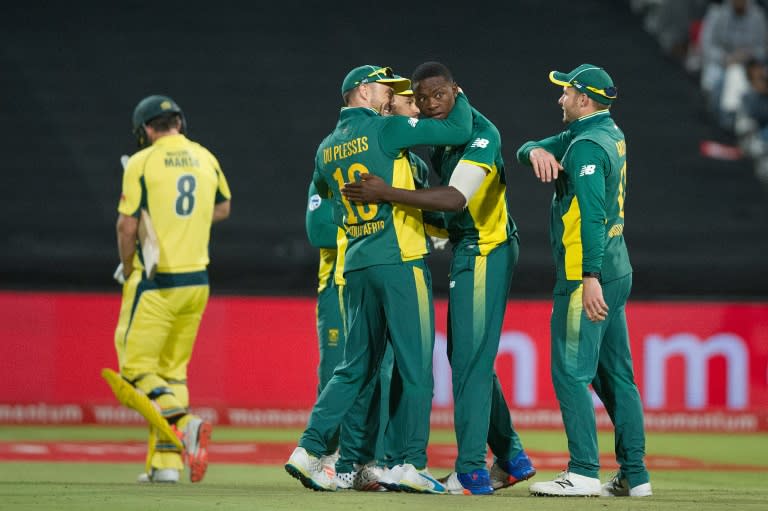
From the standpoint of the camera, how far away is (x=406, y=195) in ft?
22.9

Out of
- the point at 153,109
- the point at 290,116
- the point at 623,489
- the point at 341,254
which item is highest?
the point at 290,116

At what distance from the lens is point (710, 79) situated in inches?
730

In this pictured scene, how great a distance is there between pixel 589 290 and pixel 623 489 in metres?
1.17

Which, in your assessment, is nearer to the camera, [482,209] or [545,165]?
[545,165]

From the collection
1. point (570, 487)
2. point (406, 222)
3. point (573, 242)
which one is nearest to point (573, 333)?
point (573, 242)

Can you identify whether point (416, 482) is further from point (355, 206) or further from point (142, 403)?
point (142, 403)

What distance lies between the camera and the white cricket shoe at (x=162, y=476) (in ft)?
27.7

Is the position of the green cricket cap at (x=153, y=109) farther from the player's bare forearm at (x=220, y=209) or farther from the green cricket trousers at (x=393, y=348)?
the green cricket trousers at (x=393, y=348)

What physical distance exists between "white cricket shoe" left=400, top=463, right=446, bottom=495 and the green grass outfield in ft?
0.53

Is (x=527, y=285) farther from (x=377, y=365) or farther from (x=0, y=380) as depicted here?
(x=377, y=365)

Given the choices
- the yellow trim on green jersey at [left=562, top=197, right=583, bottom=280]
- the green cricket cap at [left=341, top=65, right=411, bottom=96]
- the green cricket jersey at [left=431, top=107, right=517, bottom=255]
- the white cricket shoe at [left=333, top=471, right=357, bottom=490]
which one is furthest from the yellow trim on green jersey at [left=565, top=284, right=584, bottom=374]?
the green cricket cap at [left=341, top=65, right=411, bottom=96]

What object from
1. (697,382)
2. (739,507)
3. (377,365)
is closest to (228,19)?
(697,382)

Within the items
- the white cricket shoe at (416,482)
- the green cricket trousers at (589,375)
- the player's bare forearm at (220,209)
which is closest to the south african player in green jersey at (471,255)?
the white cricket shoe at (416,482)

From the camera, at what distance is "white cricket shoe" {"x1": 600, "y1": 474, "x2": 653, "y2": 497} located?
718 centimetres
